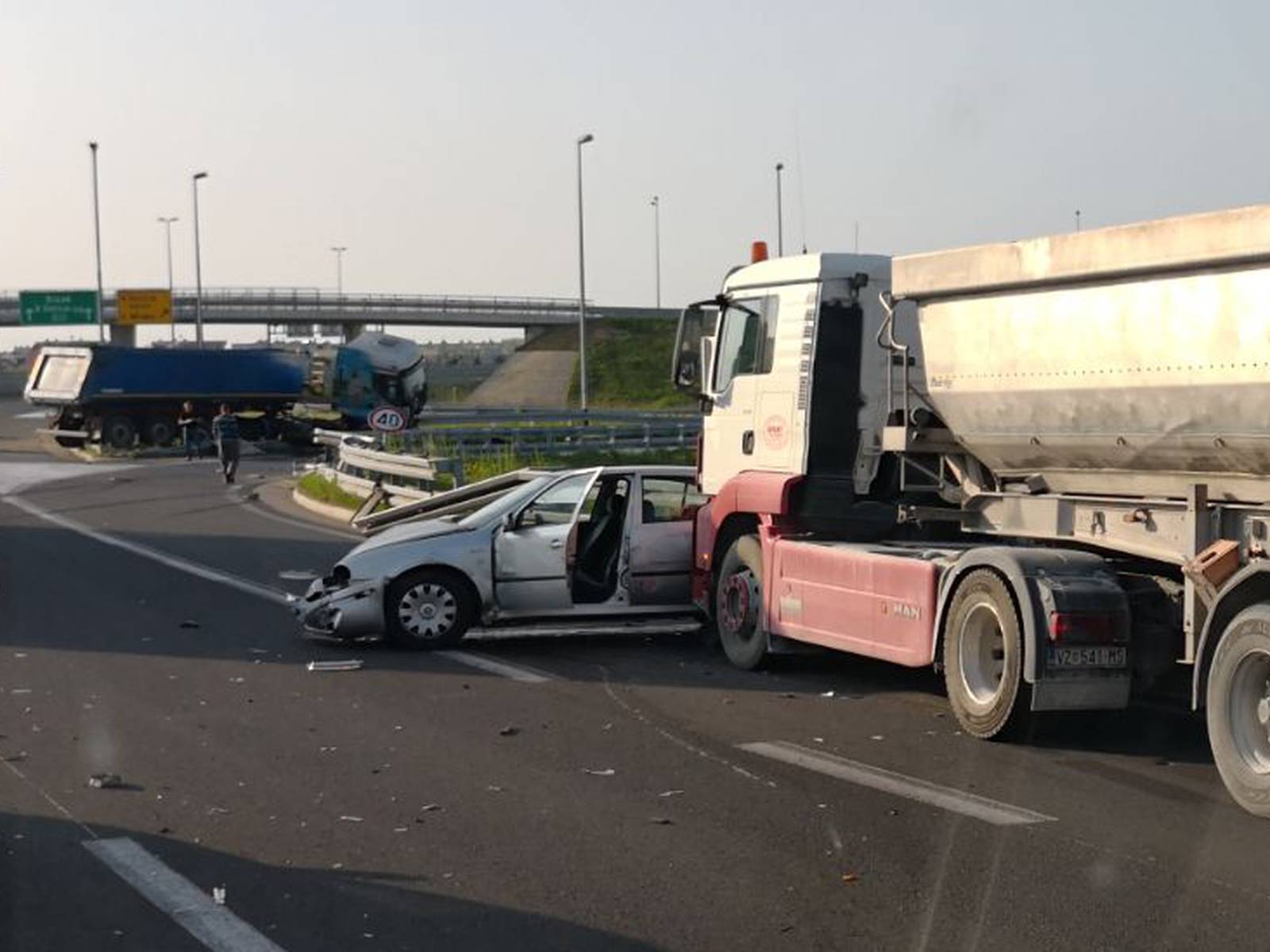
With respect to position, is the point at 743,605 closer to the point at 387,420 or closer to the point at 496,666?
the point at 496,666

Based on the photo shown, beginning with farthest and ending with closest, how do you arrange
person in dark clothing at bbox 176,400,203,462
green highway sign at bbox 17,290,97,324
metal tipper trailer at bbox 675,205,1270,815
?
1. green highway sign at bbox 17,290,97,324
2. person in dark clothing at bbox 176,400,203,462
3. metal tipper trailer at bbox 675,205,1270,815

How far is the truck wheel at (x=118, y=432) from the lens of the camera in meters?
51.9

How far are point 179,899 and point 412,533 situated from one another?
7.27 metres

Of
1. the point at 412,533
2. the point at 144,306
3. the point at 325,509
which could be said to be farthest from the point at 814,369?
the point at 144,306

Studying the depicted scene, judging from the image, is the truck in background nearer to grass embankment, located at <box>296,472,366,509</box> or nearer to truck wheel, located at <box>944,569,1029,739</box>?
grass embankment, located at <box>296,472,366,509</box>

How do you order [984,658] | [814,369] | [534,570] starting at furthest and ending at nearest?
[534,570] < [814,369] < [984,658]

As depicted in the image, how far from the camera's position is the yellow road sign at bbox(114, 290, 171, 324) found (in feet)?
258

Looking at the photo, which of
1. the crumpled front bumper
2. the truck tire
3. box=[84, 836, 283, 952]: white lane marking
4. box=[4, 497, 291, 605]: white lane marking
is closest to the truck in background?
box=[4, 497, 291, 605]: white lane marking

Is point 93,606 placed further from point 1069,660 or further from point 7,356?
point 7,356

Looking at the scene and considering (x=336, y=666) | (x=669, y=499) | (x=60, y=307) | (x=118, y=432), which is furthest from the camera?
(x=60, y=307)

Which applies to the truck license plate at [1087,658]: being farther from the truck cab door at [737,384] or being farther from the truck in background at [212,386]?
the truck in background at [212,386]

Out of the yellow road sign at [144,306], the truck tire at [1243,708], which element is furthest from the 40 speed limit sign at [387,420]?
the yellow road sign at [144,306]

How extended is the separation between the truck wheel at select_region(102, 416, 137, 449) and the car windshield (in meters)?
40.5

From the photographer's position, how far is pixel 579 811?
26.7 feet
